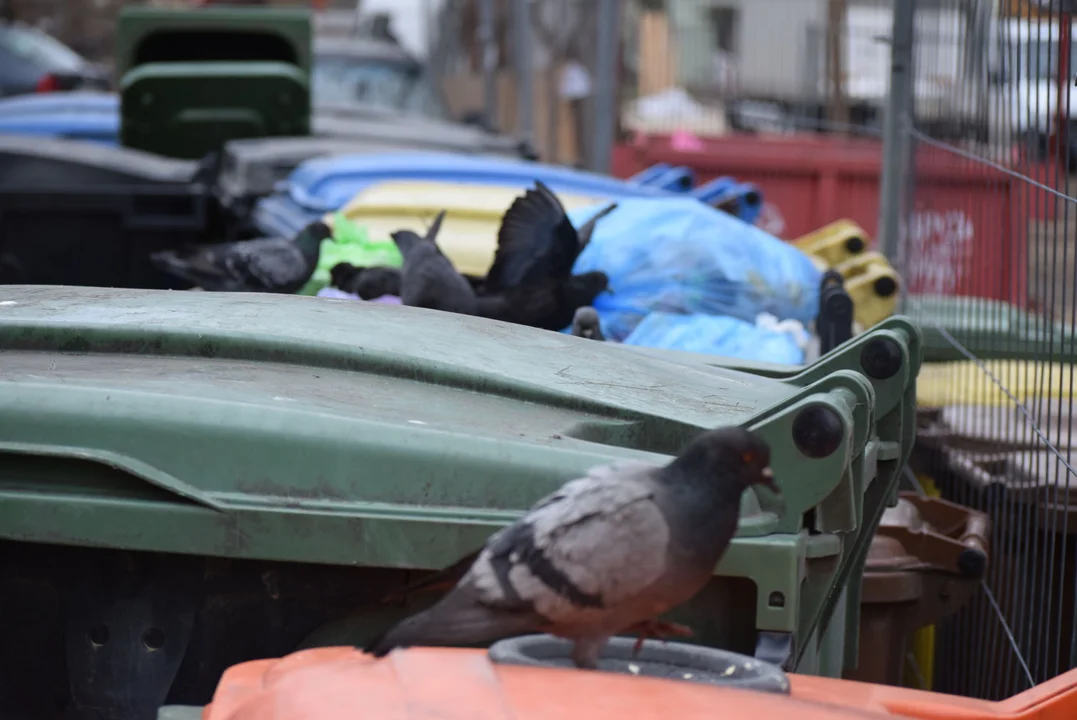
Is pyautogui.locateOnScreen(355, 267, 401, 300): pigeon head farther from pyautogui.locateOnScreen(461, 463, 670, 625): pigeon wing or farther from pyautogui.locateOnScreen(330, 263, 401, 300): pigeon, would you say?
pyautogui.locateOnScreen(461, 463, 670, 625): pigeon wing

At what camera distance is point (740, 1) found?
Answer: 14789 mm

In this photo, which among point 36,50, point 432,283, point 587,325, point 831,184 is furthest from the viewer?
point 36,50

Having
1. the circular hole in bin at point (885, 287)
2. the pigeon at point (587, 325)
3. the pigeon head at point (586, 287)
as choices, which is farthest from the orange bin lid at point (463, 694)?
the circular hole in bin at point (885, 287)

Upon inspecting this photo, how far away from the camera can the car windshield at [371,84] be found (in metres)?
13.2

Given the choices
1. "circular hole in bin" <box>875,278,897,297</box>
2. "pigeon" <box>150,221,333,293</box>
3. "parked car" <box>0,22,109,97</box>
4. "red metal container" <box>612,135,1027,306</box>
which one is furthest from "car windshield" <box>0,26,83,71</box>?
"circular hole in bin" <box>875,278,897,297</box>

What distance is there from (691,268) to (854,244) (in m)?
1.49

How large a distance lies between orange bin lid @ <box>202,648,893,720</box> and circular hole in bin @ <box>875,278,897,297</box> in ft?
12.1

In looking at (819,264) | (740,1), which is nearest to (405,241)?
(819,264)

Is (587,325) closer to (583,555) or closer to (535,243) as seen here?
(535,243)

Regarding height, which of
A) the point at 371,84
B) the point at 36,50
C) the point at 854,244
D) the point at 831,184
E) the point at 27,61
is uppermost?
the point at 36,50

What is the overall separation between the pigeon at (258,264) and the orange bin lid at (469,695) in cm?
337

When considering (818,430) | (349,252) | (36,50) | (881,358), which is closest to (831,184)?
(349,252)

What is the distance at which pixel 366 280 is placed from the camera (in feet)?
16.4

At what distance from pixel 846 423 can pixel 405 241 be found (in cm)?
285
